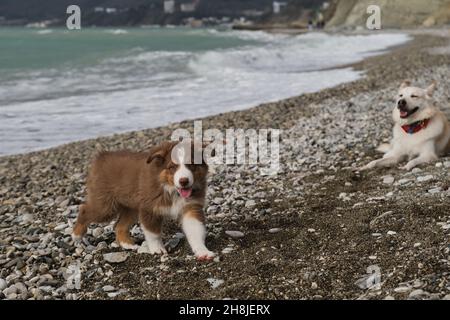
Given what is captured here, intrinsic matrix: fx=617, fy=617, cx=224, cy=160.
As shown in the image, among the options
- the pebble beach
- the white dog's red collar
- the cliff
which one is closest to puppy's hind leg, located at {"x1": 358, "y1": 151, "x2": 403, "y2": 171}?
the pebble beach

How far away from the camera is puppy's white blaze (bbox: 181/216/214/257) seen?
19.5 ft

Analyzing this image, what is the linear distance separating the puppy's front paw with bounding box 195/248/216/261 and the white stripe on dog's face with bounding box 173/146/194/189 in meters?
0.71

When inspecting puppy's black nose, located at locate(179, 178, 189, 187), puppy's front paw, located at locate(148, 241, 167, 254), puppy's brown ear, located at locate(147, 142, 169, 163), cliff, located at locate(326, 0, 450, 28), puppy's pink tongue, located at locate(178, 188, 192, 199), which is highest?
cliff, located at locate(326, 0, 450, 28)

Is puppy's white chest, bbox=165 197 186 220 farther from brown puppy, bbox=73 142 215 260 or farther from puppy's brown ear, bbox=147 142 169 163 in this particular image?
puppy's brown ear, bbox=147 142 169 163

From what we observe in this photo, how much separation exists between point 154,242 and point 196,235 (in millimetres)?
516

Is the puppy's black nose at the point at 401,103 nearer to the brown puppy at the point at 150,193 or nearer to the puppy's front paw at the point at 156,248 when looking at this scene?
the brown puppy at the point at 150,193

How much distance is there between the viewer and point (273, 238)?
6445 mm

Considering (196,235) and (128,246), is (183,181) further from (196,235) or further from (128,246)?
(128,246)

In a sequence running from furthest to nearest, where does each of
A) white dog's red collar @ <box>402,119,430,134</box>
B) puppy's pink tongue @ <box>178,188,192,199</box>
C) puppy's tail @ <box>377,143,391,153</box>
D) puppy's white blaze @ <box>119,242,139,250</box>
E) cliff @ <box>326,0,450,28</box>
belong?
cliff @ <box>326,0,450,28</box>
puppy's tail @ <box>377,143,391,153</box>
white dog's red collar @ <box>402,119,430,134</box>
puppy's white blaze @ <box>119,242,139,250</box>
puppy's pink tongue @ <box>178,188,192,199</box>

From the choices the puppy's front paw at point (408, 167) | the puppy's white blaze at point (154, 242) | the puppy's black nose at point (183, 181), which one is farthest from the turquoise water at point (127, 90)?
the puppy's black nose at point (183, 181)

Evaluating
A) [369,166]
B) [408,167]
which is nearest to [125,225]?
[369,166]

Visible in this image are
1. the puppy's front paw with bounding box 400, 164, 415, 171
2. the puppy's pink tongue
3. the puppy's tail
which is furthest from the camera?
the puppy's tail

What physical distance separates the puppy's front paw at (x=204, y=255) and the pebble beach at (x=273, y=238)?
0.09m

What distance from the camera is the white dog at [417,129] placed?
9.45m
